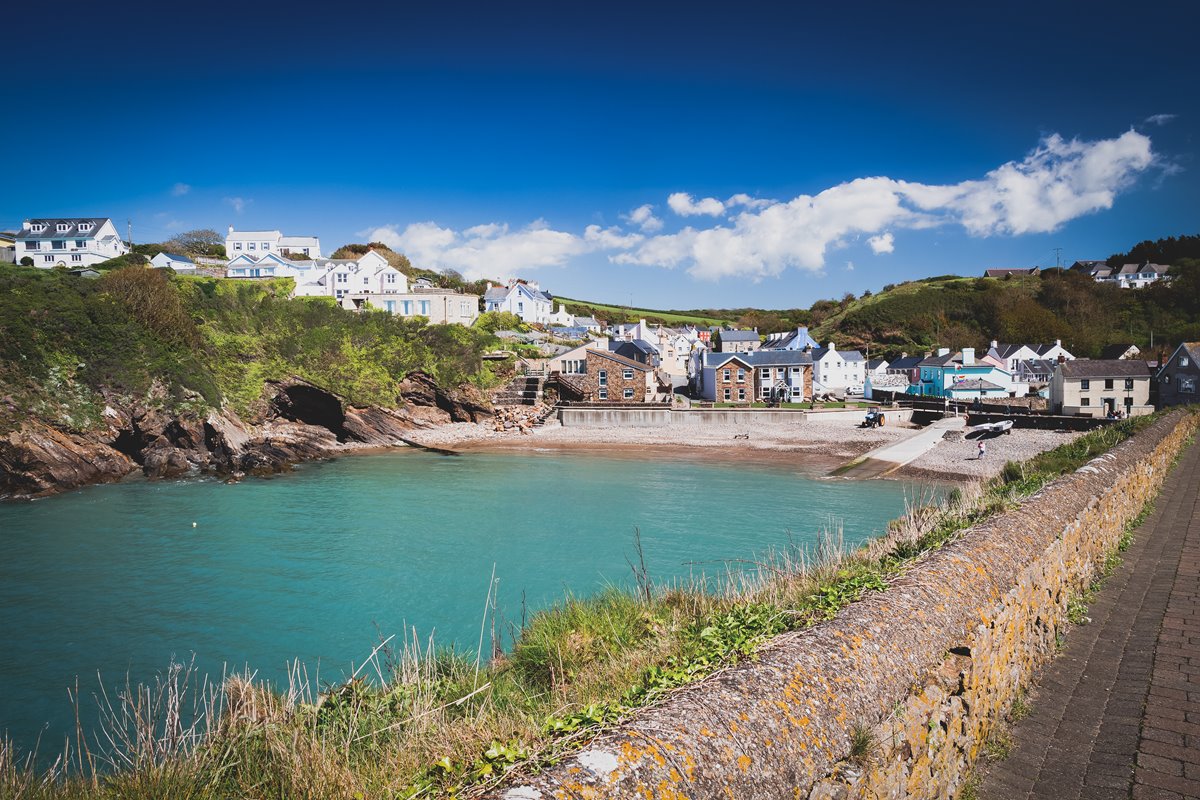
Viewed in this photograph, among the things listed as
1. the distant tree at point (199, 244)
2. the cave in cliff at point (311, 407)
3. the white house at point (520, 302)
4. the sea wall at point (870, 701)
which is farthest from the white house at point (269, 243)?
the sea wall at point (870, 701)

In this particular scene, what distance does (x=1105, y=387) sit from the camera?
54.0 metres

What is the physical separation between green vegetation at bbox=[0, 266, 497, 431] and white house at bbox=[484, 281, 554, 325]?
3288cm

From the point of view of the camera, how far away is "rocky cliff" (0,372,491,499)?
30.0m

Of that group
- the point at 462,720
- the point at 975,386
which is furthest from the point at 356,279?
the point at 462,720

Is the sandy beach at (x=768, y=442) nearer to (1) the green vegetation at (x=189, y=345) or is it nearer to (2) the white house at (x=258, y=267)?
(1) the green vegetation at (x=189, y=345)

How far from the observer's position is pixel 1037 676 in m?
5.41

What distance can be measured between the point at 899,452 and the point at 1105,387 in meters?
28.6

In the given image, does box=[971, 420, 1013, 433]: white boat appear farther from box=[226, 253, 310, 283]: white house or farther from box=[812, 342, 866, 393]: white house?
box=[226, 253, 310, 283]: white house

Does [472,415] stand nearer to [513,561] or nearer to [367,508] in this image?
[367,508]

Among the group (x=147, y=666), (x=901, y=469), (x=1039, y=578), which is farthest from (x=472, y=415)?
(x=1039, y=578)

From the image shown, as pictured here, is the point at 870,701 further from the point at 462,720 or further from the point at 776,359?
the point at 776,359

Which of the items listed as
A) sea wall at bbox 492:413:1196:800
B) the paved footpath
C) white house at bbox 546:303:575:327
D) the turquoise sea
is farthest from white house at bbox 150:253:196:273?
the paved footpath

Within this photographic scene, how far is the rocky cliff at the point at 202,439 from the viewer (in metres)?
30.0

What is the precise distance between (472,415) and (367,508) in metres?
27.7
